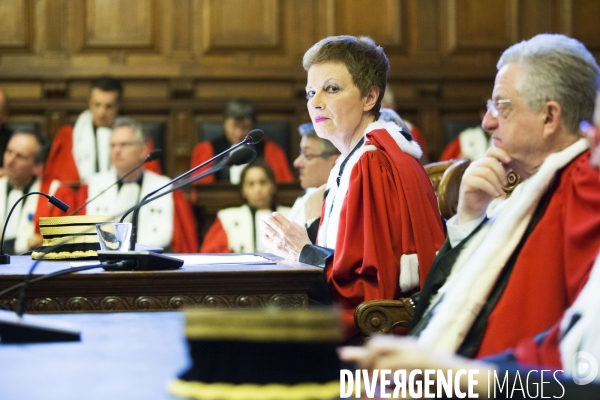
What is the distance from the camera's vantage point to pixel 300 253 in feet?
10.7

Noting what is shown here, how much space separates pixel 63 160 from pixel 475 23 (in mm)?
4475

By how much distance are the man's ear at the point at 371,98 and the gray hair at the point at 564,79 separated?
4.03ft

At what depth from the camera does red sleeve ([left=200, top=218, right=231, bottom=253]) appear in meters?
6.89

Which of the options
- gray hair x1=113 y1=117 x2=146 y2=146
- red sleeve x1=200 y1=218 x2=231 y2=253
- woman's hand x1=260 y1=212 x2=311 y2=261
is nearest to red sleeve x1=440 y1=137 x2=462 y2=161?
red sleeve x1=200 y1=218 x2=231 y2=253

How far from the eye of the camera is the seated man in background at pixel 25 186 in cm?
719

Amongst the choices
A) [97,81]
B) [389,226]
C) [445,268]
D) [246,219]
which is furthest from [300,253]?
[97,81]

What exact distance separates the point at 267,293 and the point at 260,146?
17.6 ft

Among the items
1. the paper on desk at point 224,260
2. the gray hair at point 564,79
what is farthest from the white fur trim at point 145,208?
the gray hair at point 564,79

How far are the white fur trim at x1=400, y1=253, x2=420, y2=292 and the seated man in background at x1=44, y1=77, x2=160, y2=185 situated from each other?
5029 millimetres

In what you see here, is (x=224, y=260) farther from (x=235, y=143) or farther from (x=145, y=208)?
(x=235, y=143)

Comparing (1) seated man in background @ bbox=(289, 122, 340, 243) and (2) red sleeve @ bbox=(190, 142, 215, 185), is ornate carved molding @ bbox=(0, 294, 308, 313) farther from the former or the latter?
(2) red sleeve @ bbox=(190, 142, 215, 185)

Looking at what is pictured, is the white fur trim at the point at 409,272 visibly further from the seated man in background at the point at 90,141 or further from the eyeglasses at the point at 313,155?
the seated man in background at the point at 90,141

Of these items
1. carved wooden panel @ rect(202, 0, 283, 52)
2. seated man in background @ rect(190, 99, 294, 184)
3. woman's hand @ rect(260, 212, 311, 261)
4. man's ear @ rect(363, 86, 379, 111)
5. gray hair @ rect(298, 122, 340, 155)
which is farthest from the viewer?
carved wooden panel @ rect(202, 0, 283, 52)

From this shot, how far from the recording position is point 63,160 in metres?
8.08
